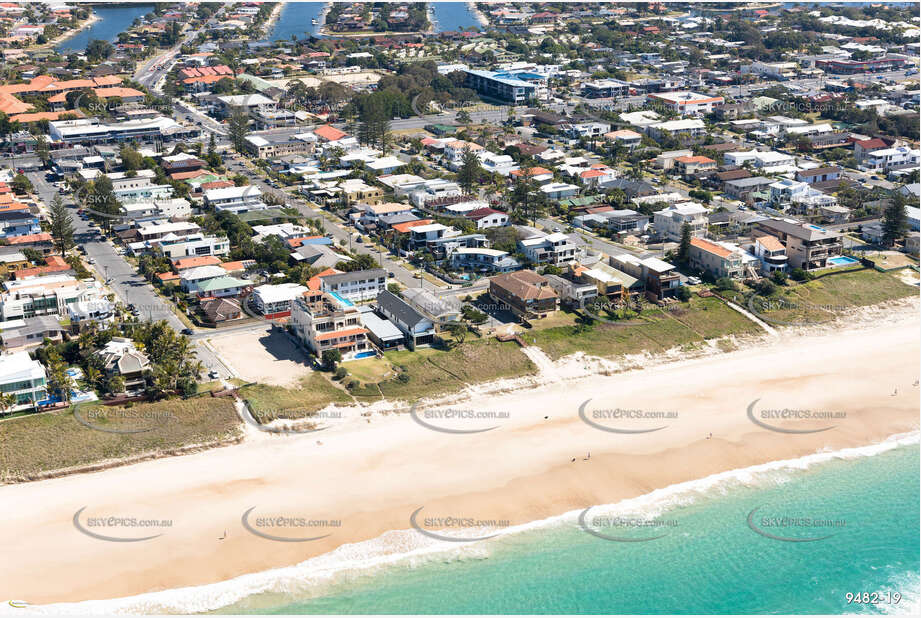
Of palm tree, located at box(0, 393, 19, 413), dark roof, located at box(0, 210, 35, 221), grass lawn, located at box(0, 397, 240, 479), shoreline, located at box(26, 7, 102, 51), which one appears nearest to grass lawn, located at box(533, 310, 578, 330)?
grass lawn, located at box(0, 397, 240, 479)

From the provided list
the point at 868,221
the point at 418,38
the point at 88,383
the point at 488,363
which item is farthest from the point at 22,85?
the point at 868,221

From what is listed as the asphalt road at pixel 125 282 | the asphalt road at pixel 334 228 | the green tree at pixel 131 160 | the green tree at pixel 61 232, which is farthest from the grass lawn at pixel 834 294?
the green tree at pixel 131 160

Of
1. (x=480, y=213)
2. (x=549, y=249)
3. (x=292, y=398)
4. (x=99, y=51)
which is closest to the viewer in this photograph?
(x=292, y=398)

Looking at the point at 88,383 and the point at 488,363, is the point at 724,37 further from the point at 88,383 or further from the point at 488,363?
the point at 88,383

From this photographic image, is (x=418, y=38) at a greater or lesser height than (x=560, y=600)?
greater

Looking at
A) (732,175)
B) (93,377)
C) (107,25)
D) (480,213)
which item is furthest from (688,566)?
(107,25)

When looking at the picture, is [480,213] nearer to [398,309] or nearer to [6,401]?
[398,309]

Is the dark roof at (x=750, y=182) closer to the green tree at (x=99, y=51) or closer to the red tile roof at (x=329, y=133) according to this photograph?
the red tile roof at (x=329, y=133)
